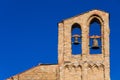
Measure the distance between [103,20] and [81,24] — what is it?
1225 millimetres

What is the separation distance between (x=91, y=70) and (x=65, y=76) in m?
1.42

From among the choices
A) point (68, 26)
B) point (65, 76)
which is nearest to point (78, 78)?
point (65, 76)

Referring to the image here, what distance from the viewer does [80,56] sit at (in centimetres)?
3509

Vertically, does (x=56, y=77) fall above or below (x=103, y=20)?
below

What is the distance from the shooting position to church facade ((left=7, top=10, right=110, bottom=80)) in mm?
34688

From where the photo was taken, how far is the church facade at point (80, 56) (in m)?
34.7

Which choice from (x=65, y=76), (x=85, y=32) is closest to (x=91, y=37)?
(x=85, y=32)

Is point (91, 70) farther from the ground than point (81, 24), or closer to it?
closer to it

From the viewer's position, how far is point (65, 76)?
34719 millimetres

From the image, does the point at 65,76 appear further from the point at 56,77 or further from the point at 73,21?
the point at 73,21

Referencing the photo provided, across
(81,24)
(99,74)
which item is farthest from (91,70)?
(81,24)

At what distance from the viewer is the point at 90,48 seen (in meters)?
35.4

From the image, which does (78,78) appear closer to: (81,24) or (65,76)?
(65,76)

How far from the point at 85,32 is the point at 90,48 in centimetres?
93
